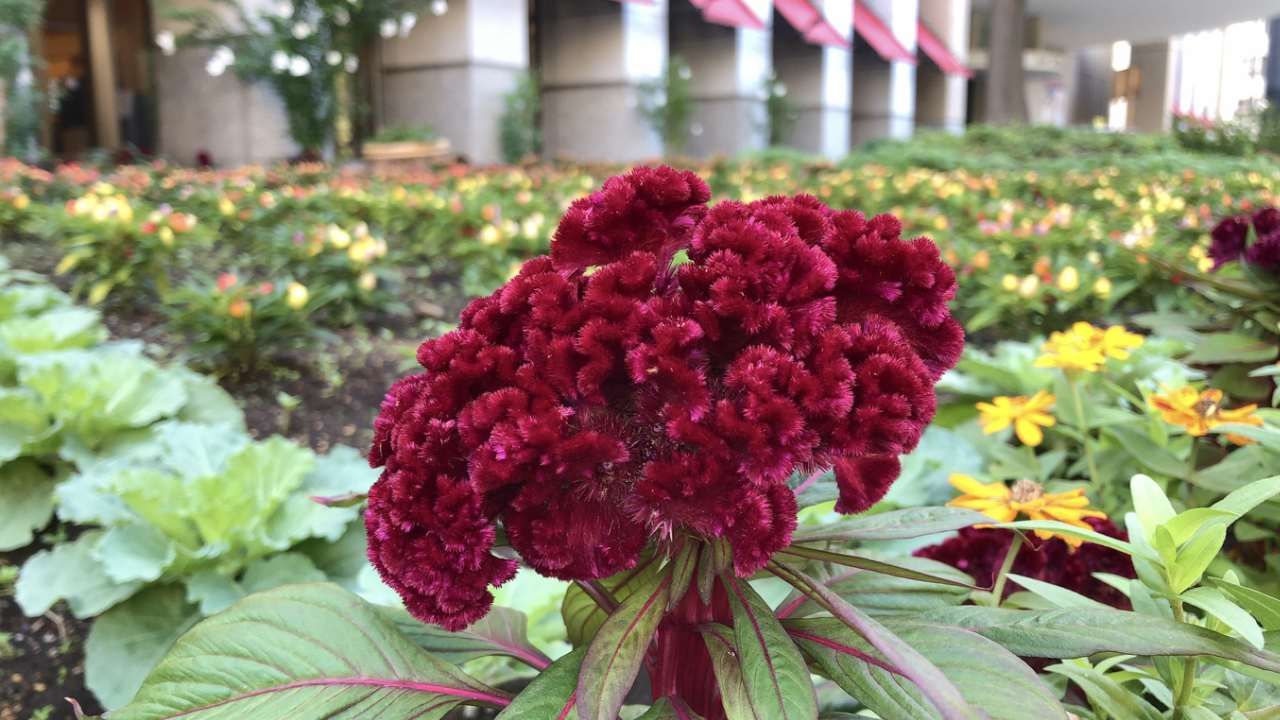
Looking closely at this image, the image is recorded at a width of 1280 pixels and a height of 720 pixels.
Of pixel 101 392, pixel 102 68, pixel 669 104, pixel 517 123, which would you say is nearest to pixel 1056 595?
pixel 101 392

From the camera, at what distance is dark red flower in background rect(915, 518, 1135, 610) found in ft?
4.50

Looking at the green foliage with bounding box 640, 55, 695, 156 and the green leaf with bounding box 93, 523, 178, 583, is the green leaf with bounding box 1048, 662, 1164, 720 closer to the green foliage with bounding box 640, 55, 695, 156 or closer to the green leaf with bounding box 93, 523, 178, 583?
the green leaf with bounding box 93, 523, 178, 583

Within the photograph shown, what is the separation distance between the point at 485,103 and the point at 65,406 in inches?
510

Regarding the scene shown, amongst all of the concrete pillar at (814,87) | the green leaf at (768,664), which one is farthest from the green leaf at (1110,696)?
the concrete pillar at (814,87)

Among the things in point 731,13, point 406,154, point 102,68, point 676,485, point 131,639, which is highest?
point 731,13

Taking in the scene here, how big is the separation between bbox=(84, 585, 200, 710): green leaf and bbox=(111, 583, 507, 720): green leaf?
1.12m

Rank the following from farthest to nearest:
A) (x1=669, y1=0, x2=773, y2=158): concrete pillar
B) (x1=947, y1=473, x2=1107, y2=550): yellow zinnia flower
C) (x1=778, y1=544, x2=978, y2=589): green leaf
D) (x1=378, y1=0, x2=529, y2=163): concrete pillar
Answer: (x1=669, y1=0, x2=773, y2=158): concrete pillar → (x1=378, y1=0, x2=529, y2=163): concrete pillar → (x1=947, y1=473, x2=1107, y2=550): yellow zinnia flower → (x1=778, y1=544, x2=978, y2=589): green leaf

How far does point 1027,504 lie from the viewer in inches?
50.3

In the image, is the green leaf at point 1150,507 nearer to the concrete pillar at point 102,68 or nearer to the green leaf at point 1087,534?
→ the green leaf at point 1087,534

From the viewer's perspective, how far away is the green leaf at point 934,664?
2.50ft

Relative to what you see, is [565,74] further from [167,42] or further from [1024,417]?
[1024,417]

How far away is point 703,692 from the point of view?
1.03 meters

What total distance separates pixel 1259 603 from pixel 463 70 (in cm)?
1495

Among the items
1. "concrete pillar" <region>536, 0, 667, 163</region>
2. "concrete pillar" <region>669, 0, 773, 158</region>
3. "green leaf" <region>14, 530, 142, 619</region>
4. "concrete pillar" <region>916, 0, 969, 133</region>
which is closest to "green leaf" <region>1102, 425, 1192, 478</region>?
"green leaf" <region>14, 530, 142, 619</region>
